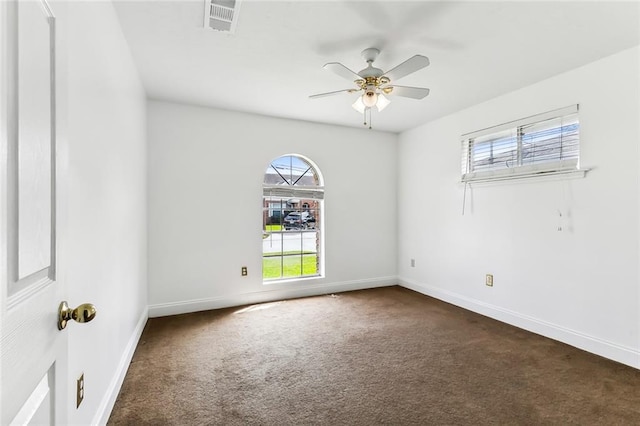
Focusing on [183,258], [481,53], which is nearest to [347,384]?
[183,258]

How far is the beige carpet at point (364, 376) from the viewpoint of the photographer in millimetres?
1887

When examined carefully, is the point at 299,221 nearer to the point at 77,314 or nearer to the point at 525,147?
the point at 525,147

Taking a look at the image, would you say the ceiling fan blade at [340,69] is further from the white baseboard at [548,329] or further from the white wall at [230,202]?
the white baseboard at [548,329]

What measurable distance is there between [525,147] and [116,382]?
4.09 meters

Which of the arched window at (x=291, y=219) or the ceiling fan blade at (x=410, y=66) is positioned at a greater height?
the ceiling fan blade at (x=410, y=66)

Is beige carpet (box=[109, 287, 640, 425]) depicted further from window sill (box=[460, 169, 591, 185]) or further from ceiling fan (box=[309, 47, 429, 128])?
ceiling fan (box=[309, 47, 429, 128])

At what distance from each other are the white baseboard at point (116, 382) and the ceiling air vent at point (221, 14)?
2410 mm

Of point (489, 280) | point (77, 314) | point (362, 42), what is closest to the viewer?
point (77, 314)

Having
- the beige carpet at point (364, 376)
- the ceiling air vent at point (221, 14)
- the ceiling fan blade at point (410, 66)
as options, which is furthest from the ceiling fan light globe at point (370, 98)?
the beige carpet at point (364, 376)

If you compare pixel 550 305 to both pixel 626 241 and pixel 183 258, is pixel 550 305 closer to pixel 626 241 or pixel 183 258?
pixel 626 241

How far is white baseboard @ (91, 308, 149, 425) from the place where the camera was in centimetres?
174

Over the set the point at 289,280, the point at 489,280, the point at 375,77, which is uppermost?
the point at 375,77

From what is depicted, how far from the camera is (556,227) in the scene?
298 centimetres

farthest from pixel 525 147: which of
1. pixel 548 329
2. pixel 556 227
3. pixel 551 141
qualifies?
pixel 548 329
